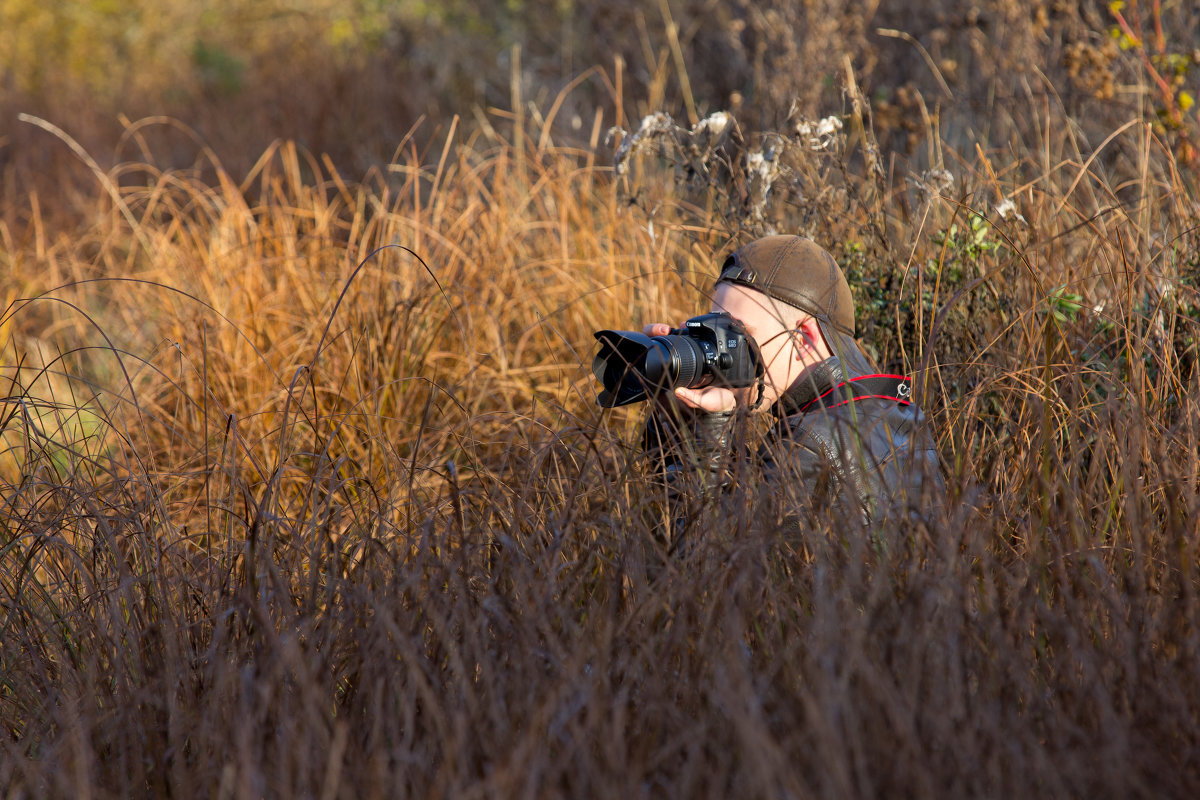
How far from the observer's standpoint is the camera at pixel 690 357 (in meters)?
1.82

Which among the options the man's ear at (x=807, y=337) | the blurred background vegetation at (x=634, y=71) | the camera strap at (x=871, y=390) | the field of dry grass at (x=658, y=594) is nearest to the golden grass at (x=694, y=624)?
the field of dry grass at (x=658, y=594)

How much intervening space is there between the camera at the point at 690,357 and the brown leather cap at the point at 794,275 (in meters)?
0.10

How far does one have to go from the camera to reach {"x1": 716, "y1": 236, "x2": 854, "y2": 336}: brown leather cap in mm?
1907

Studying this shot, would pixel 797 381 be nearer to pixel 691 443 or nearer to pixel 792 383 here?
pixel 792 383

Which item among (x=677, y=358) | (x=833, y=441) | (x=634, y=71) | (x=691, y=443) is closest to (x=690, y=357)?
(x=677, y=358)

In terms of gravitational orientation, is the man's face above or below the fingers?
above

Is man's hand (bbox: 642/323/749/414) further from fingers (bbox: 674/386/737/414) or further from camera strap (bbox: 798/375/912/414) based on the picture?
camera strap (bbox: 798/375/912/414)

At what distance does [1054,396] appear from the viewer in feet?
6.31

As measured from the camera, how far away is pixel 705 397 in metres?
2.03

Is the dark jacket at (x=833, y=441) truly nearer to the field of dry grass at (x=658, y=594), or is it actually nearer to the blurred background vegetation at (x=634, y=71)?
the field of dry grass at (x=658, y=594)

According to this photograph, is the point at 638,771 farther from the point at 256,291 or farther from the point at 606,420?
the point at 256,291

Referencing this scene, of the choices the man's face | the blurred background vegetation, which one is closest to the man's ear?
the man's face

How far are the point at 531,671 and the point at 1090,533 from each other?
938mm

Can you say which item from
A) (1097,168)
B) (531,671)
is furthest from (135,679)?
(1097,168)
